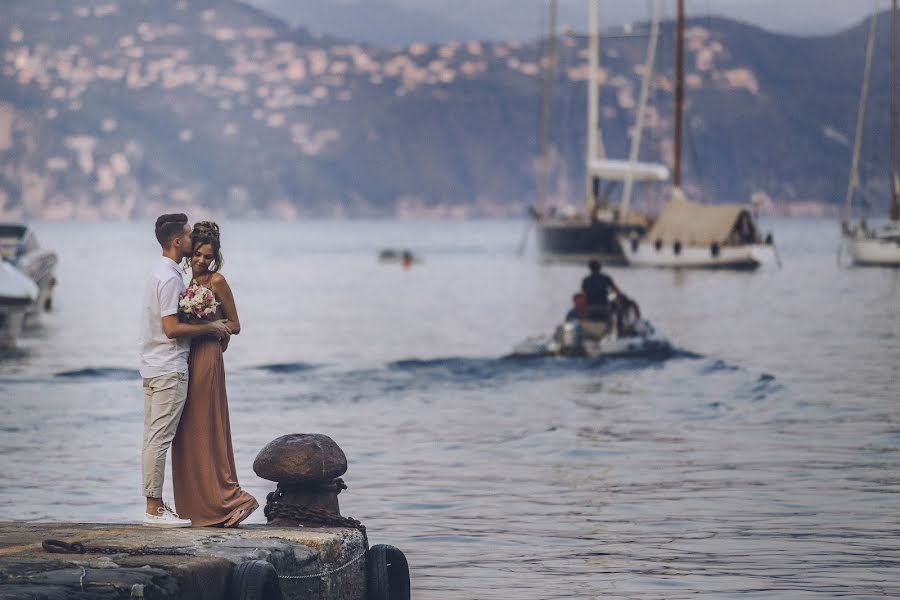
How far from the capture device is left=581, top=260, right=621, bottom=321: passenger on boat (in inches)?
1149

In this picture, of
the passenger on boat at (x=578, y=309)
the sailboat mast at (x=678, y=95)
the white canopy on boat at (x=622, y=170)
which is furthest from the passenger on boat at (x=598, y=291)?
the white canopy on boat at (x=622, y=170)

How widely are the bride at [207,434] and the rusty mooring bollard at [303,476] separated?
0.69 ft

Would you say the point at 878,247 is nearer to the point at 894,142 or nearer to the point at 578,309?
the point at 894,142

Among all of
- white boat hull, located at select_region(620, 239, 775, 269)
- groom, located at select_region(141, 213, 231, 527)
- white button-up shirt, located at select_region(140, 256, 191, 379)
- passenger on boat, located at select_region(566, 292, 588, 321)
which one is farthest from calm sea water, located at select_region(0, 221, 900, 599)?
white boat hull, located at select_region(620, 239, 775, 269)

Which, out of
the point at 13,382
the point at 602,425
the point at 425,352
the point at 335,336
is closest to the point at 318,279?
the point at 335,336

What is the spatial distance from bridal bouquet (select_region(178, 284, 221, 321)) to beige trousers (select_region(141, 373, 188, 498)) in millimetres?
350

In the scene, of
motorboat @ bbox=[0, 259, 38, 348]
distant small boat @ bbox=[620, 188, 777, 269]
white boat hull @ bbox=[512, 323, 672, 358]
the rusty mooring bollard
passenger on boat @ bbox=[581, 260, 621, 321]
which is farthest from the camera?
distant small boat @ bbox=[620, 188, 777, 269]

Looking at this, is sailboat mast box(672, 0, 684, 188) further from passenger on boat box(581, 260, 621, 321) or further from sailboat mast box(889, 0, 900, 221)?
passenger on boat box(581, 260, 621, 321)

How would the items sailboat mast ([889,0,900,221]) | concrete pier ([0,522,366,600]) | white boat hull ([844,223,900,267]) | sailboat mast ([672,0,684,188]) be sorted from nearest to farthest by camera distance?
concrete pier ([0,522,366,600]) < sailboat mast ([889,0,900,221]) < sailboat mast ([672,0,684,188]) < white boat hull ([844,223,900,267])

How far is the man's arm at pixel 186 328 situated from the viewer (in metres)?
10.1

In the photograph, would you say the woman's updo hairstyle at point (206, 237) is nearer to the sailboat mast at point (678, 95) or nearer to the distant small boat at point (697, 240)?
the distant small boat at point (697, 240)

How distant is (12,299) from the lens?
114 feet

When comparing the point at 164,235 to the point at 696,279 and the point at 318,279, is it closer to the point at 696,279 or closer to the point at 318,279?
the point at 696,279

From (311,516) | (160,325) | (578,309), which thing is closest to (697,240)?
(578,309)
